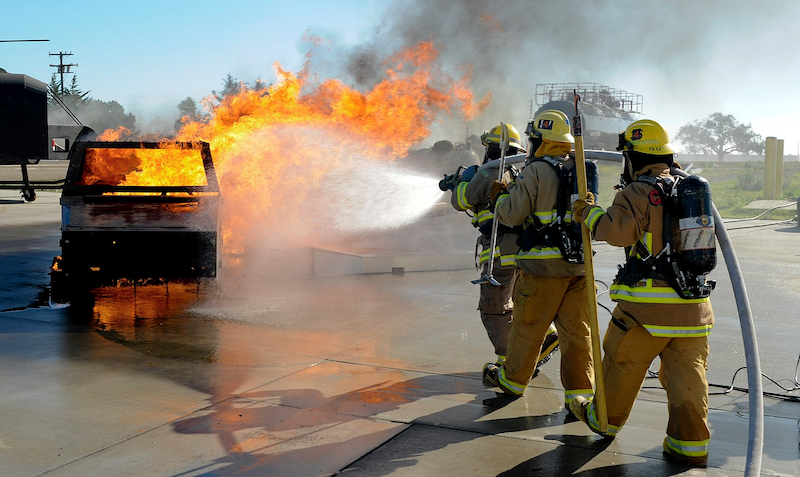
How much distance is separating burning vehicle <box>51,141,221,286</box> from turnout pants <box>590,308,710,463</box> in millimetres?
4838

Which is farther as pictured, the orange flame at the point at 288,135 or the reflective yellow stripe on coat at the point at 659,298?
the orange flame at the point at 288,135

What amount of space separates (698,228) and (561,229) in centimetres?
96

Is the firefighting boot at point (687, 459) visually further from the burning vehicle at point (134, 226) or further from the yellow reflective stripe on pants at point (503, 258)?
the burning vehicle at point (134, 226)

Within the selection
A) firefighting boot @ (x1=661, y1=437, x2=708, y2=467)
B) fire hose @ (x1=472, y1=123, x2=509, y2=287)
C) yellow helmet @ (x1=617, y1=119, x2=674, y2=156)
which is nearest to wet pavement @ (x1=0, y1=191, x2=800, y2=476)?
firefighting boot @ (x1=661, y1=437, x2=708, y2=467)

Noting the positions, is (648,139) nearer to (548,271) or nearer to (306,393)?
(548,271)

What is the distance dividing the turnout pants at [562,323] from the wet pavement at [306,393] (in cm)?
30

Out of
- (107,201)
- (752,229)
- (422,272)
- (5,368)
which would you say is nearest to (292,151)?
(422,272)

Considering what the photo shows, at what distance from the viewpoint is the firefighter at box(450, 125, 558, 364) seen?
5066 millimetres

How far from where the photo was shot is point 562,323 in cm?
448

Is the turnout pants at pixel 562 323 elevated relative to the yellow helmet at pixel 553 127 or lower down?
lower down

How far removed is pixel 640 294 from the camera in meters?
3.73

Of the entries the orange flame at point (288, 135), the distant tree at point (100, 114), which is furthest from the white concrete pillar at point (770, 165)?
the distant tree at point (100, 114)

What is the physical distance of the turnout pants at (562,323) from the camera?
4.41 m

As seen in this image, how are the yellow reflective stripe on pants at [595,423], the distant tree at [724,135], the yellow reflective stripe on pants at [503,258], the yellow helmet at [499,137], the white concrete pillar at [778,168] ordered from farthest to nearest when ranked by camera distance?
the distant tree at [724,135], the white concrete pillar at [778,168], the yellow helmet at [499,137], the yellow reflective stripe on pants at [503,258], the yellow reflective stripe on pants at [595,423]
